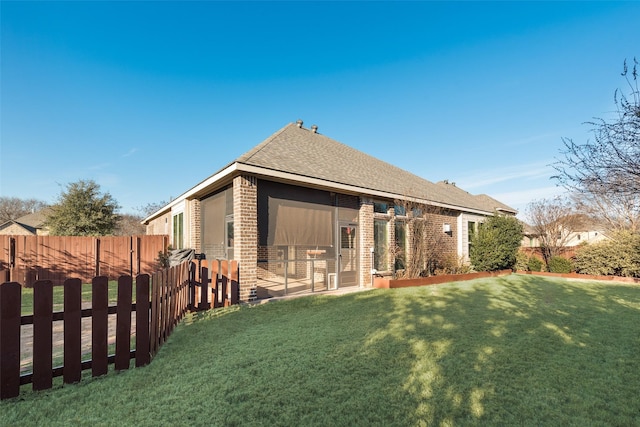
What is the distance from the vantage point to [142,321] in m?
3.65

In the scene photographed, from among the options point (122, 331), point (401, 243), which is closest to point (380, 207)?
point (401, 243)

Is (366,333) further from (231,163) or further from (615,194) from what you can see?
(231,163)

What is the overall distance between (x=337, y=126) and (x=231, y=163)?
11.8 meters

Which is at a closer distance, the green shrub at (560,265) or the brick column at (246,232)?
the brick column at (246,232)

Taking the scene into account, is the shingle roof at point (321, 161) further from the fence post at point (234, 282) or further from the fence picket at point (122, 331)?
the fence picket at point (122, 331)

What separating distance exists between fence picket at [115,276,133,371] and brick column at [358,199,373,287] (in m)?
7.49

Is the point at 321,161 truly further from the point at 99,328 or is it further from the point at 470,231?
the point at 470,231

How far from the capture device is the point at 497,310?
19.2 feet

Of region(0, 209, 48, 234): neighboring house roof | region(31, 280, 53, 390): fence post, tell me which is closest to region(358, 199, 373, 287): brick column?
region(31, 280, 53, 390): fence post

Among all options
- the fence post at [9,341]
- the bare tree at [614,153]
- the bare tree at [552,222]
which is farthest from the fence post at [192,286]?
the bare tree at [552,222]

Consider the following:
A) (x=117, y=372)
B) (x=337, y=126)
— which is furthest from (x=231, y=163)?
(x=337, y=126)

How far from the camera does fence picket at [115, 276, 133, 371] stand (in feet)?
11.1

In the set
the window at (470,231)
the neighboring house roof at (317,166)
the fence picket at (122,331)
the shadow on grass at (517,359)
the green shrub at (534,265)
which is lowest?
the green shrub at (534,265)

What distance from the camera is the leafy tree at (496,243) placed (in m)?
13.0
